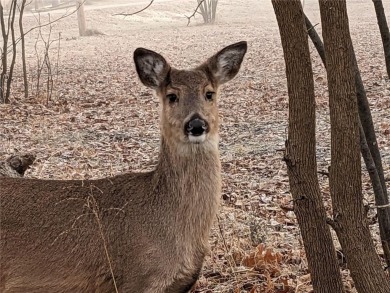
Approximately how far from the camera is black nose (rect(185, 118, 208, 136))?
4504mm

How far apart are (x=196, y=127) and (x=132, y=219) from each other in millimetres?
737

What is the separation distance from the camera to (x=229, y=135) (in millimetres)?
12156

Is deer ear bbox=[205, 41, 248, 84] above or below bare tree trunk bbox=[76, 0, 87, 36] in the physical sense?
below

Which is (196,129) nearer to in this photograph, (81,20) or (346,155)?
(346,155)

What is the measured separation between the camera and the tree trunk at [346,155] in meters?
3.60

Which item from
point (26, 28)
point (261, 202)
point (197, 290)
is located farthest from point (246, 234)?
point (26, 28)

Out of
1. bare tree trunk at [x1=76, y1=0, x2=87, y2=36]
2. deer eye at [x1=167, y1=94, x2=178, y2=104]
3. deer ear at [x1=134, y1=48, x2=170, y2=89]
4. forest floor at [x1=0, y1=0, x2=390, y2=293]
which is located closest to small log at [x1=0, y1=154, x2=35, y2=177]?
forest floor at [x1=0, y1=0, x2=390, y2=293]

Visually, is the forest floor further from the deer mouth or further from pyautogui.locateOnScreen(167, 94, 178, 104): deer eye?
pyautogui.locateOnScreen(167, 94, 178, 104): deer eye

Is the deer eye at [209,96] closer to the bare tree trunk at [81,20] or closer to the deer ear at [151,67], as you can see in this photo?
the deer ear at [151,67]

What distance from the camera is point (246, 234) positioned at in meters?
6.34

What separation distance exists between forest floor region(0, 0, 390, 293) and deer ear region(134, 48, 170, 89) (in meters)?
1.48

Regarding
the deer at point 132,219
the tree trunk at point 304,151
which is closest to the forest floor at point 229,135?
the tree trunk at point 304,151

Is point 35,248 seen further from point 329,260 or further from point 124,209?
point 329,260

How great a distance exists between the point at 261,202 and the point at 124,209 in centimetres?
362
